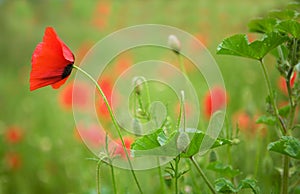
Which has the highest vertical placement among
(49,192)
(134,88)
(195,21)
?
(195,21)

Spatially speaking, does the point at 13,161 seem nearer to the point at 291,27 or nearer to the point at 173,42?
the point at 173,42

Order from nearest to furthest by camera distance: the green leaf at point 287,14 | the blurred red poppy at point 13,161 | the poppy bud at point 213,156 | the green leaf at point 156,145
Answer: the green leaf at point 156,145 → the green leaf at point 287,14 → the poppy bud at point 213,156 → the blurred red poppy at point 13,161

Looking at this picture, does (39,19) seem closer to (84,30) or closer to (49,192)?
(84,30)

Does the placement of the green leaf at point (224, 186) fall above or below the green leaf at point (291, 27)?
below

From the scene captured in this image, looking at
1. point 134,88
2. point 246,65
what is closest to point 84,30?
point 246,65

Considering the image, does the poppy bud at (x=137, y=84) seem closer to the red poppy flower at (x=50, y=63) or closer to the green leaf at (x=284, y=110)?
the red poppy flower at (x=50, y=63)

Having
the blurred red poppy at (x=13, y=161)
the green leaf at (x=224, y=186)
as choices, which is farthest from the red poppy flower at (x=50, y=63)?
the blurred red poppy at (x=13, y=161)
